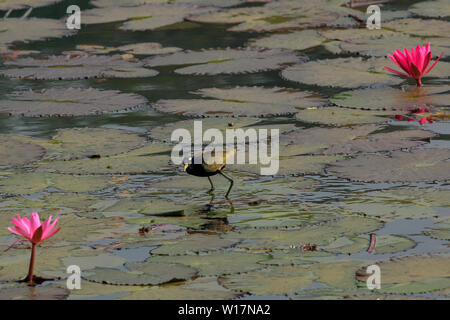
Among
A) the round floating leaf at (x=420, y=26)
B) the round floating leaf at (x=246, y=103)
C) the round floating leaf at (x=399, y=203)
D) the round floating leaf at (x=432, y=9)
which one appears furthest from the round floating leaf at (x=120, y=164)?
the round floating leaf at (x=432, y=9)

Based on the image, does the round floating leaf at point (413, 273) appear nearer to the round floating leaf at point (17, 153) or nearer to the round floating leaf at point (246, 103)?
the round floating leaf at point (17, 153)

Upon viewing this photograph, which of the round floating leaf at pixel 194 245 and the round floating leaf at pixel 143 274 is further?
the round floating leaf at pixel 194 245

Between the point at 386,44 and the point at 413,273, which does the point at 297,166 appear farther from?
the point at 386,44

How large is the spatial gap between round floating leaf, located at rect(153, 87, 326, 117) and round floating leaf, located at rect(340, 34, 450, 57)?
1.28m

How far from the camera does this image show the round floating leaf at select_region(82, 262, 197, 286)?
348 cm

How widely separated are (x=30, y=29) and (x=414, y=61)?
175 inches

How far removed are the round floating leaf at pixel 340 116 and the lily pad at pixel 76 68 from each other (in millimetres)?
1766

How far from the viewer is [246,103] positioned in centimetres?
625

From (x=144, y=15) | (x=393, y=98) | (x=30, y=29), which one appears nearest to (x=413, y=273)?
(x=393, y=98)

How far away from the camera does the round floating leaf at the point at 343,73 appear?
662cm

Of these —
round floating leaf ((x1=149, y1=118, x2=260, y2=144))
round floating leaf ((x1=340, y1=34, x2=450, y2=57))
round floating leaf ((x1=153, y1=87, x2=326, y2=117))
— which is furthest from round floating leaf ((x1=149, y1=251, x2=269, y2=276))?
round floating leaf ((x1=340, y1=34, x2=450, y2=57))

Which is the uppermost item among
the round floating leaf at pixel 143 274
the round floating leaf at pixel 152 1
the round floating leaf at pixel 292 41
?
the round floating leaf at pixel 152 1

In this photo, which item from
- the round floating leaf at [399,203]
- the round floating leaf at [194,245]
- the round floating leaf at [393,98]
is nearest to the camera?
the round floating leaf at [194,245]

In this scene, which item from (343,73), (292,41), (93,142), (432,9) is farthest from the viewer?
(432,9)
